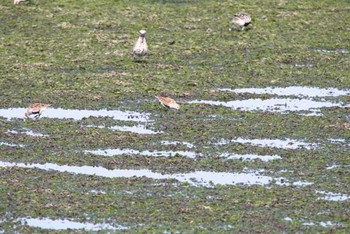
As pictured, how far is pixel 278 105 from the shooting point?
19.7 m

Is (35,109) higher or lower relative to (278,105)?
higher

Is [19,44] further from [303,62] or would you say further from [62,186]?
[62,186]

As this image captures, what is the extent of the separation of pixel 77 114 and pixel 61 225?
578cm

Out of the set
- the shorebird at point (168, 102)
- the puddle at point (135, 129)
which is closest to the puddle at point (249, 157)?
the puddle at point (135, 129)

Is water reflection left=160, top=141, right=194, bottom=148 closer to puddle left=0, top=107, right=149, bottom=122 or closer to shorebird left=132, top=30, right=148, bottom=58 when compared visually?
puddle left=0, top=107, right=149, bottom=122

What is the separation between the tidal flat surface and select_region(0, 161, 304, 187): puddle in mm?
30

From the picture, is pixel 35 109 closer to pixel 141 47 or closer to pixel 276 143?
pixel 276 143

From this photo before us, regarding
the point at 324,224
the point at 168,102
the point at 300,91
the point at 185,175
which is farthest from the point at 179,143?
the point at 300,91

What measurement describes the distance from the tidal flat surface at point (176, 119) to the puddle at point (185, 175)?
3cm

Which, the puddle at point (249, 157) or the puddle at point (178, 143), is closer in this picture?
the puddle at point (249, 157)

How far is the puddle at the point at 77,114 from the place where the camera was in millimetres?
18562

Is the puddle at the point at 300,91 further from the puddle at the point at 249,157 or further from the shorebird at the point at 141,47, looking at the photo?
the puddle at the point at 249,157

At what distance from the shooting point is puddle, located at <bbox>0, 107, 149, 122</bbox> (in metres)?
18.6

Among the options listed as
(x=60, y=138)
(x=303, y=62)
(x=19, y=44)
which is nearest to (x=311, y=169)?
(x=60, y=138)
